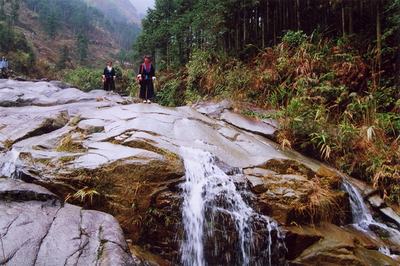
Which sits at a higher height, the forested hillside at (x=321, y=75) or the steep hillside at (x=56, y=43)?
the steep hillside at (x=56, y=43)

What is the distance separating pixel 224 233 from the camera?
3898 mm

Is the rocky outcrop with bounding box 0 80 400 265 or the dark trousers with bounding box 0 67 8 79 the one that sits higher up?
the dark trousers with bounding box 0 67 8 79

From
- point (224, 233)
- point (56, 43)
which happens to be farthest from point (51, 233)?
point (56, 43)

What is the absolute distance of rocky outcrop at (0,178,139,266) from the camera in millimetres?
2414

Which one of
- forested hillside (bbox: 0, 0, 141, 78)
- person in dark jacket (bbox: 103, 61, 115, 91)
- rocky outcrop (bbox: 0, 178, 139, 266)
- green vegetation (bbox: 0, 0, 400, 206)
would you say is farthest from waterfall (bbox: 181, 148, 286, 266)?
forested hillside (bbox: 0, 0, 141, 78)

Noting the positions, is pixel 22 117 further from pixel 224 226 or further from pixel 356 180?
pixel 356 180

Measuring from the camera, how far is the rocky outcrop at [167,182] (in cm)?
387

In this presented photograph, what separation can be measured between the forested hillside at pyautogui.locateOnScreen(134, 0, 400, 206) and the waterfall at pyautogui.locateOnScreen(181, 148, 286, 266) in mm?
2598

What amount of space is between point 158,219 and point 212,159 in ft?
5.08

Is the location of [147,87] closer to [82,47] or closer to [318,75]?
[318,75]

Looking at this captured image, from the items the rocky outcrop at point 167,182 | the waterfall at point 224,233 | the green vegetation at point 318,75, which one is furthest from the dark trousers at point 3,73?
the waterfall at point 224,233

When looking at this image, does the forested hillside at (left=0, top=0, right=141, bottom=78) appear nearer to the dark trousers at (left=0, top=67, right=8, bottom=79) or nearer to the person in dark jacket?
the dark trousers at (left=0, top=67, right=8, bottom=79)

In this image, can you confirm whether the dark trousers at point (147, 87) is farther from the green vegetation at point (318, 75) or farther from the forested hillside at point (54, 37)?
the forested hillside at point (54, 37)

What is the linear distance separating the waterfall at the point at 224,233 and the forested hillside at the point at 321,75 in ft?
8.52
